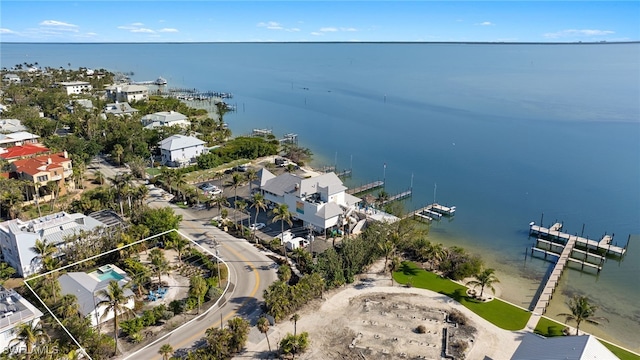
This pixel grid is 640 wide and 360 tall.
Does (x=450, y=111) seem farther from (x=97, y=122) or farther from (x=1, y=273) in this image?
(x=1, y=273)

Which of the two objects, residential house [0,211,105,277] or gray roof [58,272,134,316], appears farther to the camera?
residential house [0,211,105,277]

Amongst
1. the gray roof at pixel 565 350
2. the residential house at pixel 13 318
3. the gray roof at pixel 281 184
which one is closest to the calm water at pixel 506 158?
the gray roof at pixel 565 350

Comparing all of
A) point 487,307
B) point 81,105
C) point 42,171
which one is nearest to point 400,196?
point 487,307

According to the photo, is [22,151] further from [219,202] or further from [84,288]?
[84,288]

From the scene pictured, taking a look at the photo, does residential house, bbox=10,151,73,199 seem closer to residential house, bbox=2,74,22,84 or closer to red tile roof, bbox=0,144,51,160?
red tile roof, bbox=0,144,51,160

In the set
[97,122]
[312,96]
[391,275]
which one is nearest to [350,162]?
[391,275]

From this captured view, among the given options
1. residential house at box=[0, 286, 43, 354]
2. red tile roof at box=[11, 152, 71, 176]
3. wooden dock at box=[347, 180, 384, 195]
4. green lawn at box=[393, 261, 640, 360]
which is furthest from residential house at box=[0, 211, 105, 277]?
wooden dock at box=[347, 180, 384, 195]

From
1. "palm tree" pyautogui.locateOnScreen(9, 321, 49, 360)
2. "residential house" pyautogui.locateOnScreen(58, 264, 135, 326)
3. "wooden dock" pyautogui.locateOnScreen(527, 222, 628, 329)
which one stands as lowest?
"wooden dock" pyautogui.locateOnScreen(527, 222, 628, 329)
